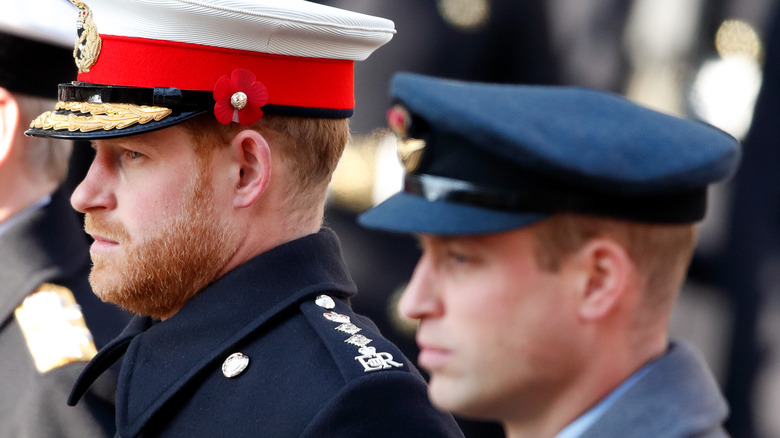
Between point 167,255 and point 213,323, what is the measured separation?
0.19 meters

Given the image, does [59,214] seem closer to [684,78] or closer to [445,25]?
[445,25]

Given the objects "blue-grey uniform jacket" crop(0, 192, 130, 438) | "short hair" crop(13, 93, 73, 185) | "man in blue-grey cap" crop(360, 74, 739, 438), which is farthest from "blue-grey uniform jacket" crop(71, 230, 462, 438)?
"short hair" crop(13, 93, 73, 185)

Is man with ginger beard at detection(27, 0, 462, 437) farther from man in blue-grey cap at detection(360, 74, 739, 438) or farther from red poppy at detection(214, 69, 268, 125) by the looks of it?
man in blue-grey cap at detection(360, 74, 739, 438)

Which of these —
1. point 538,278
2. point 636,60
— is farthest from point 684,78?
point 538,278

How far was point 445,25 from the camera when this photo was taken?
11.3 ft

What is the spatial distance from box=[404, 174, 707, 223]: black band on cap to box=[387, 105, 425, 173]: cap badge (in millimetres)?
86

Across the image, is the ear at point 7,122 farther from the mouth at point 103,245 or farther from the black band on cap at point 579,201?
the black band on cap at point 579,201

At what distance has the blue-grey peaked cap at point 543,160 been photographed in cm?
147

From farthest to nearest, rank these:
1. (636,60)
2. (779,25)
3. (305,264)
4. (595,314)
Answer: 1. (636,60)
2. (779,25)
3. (305,264)
4. (595,314)

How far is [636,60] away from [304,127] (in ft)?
4.17

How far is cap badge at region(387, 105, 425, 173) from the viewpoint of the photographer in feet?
5.55

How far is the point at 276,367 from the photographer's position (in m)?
2.20

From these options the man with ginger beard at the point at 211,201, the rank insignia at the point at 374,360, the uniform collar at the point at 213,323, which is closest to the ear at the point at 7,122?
the man with ginger beard at the point at 211,201

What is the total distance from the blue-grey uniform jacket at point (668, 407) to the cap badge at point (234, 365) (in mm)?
944
